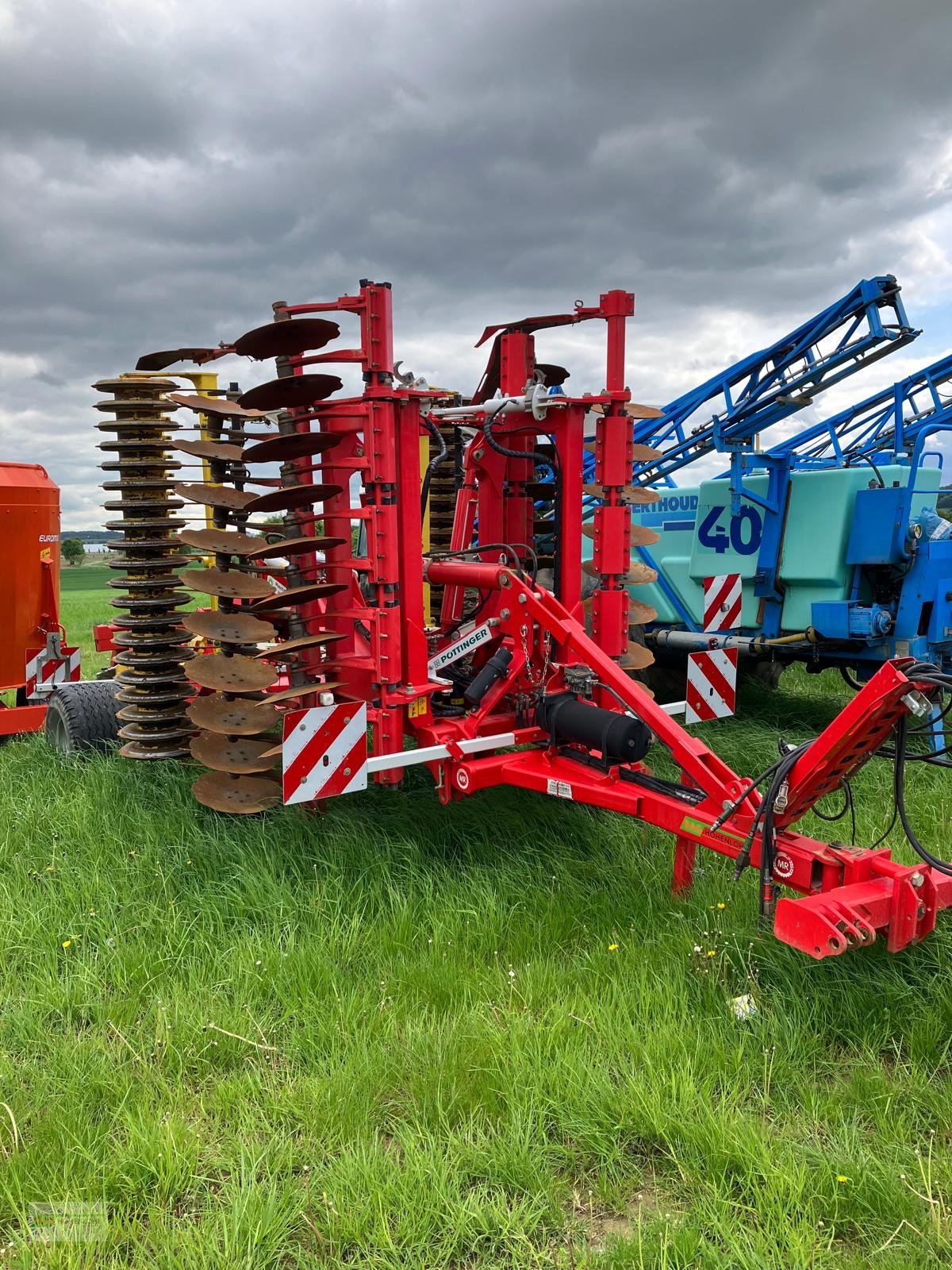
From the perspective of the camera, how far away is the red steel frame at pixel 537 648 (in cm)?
325

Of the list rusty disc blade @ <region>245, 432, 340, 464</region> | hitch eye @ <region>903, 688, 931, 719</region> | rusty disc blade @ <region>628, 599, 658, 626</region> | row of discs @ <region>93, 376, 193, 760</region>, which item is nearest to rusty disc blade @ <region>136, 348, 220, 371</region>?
Answer: row of discs @ <region>93, 376, 193, 760</region>

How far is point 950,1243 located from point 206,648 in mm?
6103

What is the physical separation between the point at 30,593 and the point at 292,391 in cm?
451

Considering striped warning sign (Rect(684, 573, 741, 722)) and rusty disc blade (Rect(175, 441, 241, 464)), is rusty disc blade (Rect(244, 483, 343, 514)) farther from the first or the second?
striped warning sign (Rect(684, 573, 741, 722))

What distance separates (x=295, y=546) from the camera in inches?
185

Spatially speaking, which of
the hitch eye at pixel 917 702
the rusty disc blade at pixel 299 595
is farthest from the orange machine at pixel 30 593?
the hitch eye at pixel 917 702

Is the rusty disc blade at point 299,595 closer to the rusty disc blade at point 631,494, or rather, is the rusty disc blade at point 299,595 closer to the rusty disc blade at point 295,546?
the rusty disc blade at point 295,546

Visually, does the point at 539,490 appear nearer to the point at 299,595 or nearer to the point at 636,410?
the point at 636,410

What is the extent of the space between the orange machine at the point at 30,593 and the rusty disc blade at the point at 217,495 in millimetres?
A: 3414

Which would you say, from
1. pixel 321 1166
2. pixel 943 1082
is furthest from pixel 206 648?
pixel 943 1082

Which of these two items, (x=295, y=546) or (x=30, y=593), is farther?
(x=30, y=593)

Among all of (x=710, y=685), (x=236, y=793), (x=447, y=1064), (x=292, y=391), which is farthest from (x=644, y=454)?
(x=447, y=1064)

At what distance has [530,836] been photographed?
16.7ft

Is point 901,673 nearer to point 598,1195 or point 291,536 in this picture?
point 598,1195
